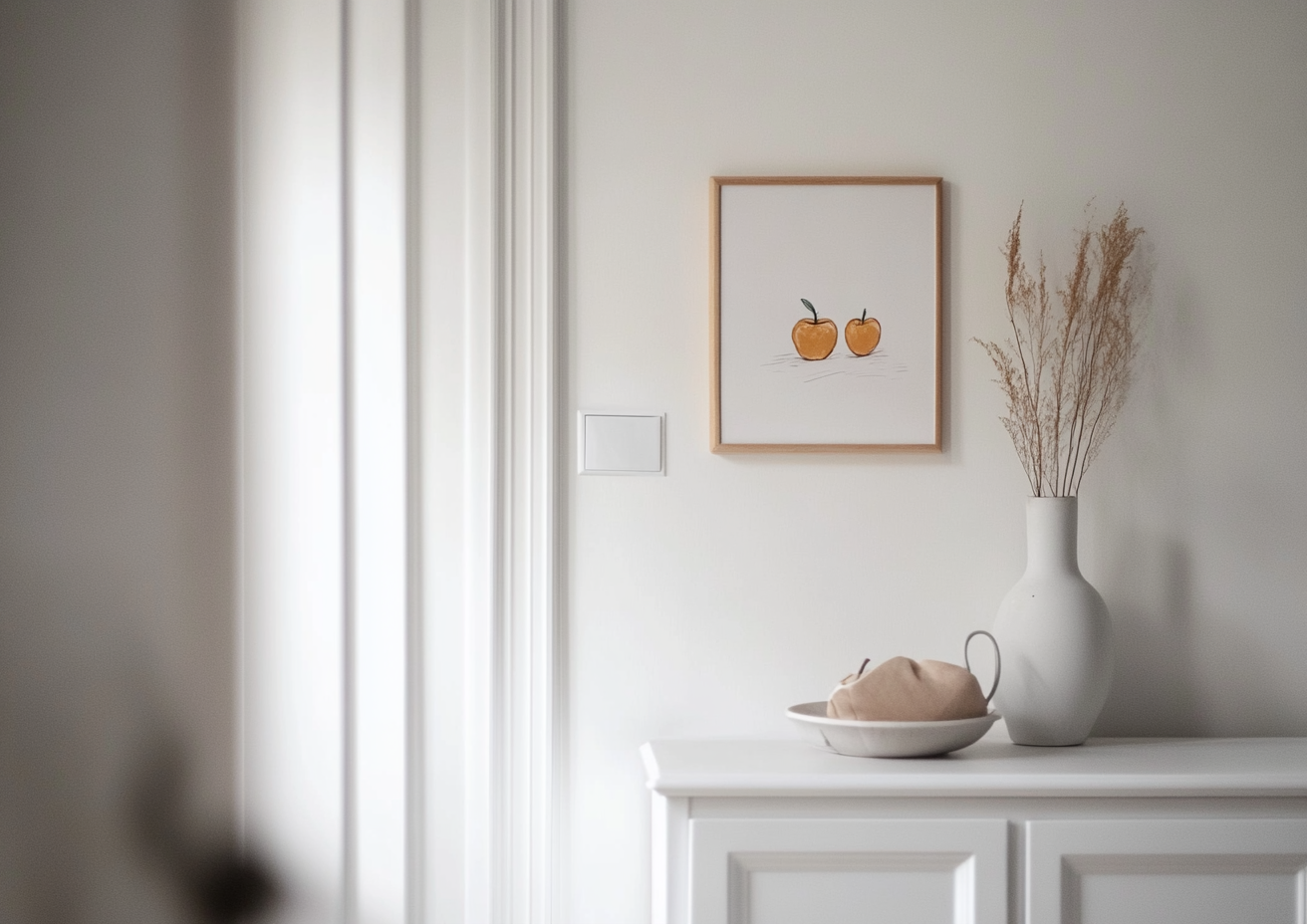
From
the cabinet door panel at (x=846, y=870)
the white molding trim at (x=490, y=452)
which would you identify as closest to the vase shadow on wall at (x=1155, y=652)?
the cabinet door panel at (x=846, y=870)

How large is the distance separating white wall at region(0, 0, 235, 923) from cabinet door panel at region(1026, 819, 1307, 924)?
1140 millimetres

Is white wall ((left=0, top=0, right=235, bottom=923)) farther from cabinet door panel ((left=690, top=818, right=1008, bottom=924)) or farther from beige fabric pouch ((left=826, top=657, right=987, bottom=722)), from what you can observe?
beige fabric pouch ((left=826, top=657, right=987, bottom=722))

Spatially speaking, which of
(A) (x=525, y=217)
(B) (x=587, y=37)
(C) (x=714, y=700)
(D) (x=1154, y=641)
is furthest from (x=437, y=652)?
(D) (x=1154, y=641)

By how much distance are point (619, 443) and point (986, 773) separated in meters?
0.70

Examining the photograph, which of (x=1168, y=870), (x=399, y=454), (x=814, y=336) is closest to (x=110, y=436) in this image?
(x=399, y=454)

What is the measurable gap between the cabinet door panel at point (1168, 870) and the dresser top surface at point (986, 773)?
0.05 meters

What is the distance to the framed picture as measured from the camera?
1.57 meters

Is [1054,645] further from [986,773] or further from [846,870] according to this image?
[846,870]

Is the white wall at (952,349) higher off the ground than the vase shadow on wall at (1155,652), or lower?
higher

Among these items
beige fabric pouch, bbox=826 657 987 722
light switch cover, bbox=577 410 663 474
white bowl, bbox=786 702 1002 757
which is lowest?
white bowl, bbox=786 702 1002 757

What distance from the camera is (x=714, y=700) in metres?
1.56

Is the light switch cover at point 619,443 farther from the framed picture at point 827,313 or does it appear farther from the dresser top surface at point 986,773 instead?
the dresser top surface at point 986,773

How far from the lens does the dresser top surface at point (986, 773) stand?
3.96ft

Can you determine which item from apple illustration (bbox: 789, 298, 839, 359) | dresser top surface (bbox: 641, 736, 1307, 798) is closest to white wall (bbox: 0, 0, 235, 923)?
dresser top surface (bbox: 641, 736, 1307, 798)
